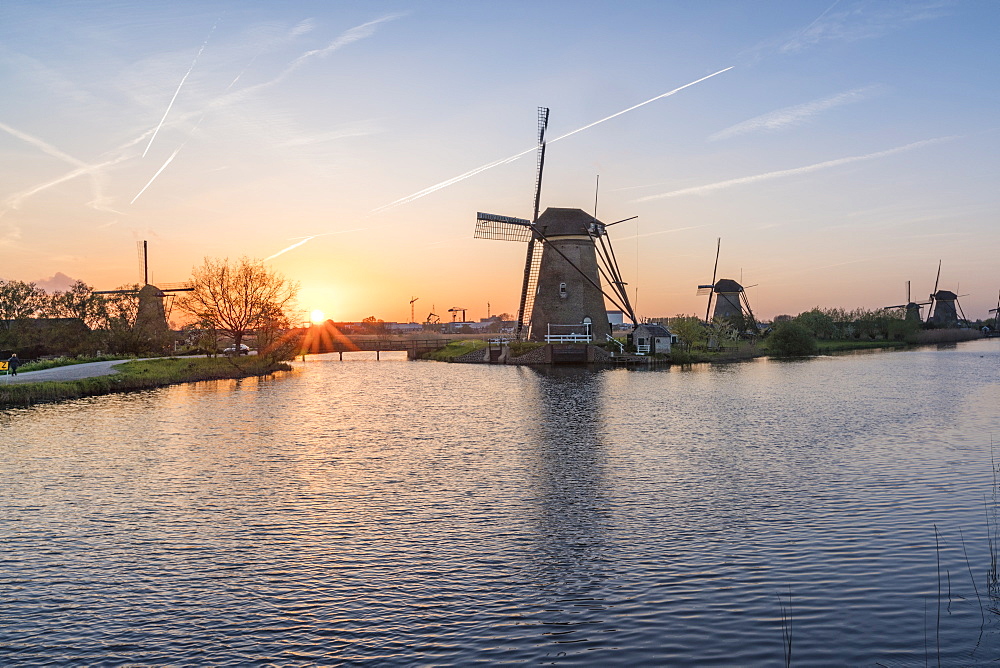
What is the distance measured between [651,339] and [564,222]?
1565 cm

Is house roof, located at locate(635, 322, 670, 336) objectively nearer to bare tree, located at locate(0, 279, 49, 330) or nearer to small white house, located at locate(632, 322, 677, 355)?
small white house, located at locate(632, 322, 677, 355)

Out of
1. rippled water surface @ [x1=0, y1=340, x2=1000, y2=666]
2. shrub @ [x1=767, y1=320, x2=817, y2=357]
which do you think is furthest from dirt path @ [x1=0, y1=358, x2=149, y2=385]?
shrub @ [x1=767, y1=320, x2=817, y2=357]

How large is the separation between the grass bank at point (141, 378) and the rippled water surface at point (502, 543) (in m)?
10.5

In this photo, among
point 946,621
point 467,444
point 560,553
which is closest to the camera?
point 946,621

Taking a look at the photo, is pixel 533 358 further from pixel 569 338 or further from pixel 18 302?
pixel 18 302

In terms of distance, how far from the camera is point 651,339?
248 ft

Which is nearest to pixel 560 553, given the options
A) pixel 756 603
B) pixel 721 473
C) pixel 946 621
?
pixel 756 603

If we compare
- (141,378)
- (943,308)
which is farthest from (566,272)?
(943,308)

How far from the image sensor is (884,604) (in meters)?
10.2

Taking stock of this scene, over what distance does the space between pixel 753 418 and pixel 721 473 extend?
12.6 metres

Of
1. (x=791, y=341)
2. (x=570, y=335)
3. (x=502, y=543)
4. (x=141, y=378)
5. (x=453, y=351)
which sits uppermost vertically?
(x=570, y=335)

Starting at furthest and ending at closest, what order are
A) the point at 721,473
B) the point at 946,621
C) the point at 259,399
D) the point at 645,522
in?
the point at 259,399 → the point at 721,473 → the point at 645,522 → the point at 946,621

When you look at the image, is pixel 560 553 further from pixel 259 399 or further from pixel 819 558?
pixel 259 399

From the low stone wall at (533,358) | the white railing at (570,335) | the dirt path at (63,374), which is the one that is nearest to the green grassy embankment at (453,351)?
the low stone wall at (533,358)
